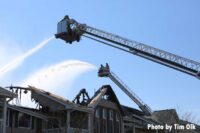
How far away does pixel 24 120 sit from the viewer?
40.9 meters

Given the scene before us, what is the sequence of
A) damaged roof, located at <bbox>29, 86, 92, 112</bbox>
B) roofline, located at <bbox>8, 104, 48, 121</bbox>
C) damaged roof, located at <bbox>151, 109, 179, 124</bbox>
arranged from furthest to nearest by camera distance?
damaged roof, located at <bbox>151, 109, 179, 124</bbox>, damaged roof, located at <bbox>29, 86, 92, 112</bbox>, roofline, located at <bbox>8, 104, 48, 121</bbox>

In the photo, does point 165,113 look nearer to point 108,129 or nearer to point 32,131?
point 108,129

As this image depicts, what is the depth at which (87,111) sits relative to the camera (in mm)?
44625

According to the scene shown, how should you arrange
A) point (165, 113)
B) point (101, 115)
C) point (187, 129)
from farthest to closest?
1. point (165, 113)
2. point (187, 129)
3. point (101, 115)

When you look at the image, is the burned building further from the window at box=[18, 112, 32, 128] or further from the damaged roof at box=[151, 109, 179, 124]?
the damaged roof at box=[151, 109, 179, 124]

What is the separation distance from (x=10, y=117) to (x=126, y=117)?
19.1m

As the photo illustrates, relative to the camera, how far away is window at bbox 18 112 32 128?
40322 millimetres

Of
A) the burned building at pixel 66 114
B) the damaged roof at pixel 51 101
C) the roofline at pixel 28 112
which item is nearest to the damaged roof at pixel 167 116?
the burned building at pixel 66 114

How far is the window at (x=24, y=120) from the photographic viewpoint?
40.3 meters

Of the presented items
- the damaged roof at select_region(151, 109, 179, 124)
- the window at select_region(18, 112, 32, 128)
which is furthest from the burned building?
the damaged roof at select_region(151, 109, 179, 124)

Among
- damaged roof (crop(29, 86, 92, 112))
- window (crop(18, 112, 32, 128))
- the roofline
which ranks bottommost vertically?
window (crop(18, 112, 32, 128))

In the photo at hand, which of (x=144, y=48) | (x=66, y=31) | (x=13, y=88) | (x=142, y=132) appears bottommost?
(x=142, y=132)

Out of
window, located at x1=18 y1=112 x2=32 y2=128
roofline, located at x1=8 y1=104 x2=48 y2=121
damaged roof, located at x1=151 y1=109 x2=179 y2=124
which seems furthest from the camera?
damaged roof, located at x1=151 y1=109 x2=179 y2=124

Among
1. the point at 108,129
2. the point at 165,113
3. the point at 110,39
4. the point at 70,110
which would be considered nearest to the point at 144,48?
the point at 110,39
